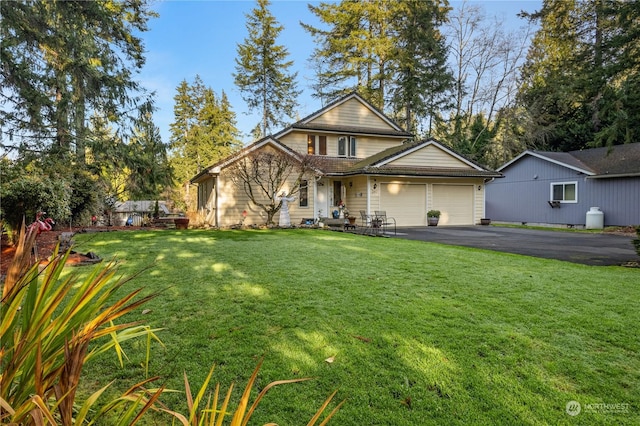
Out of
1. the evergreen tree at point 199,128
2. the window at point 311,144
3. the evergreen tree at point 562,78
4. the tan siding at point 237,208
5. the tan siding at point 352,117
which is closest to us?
the tan siding at point 237,208

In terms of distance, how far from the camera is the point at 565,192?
19625mm

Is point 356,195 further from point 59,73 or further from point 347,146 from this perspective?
point 59,73

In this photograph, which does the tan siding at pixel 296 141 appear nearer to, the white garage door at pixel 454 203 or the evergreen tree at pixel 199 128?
the white garage door at pixel 454 203

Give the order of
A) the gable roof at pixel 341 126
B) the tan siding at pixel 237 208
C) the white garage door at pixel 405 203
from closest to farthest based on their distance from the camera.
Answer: the tan siding at pixel 237 208 < the white garage door at pixel 405 203 < the gable roof at pixel 341 126

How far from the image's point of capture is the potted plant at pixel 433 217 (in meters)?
18.1

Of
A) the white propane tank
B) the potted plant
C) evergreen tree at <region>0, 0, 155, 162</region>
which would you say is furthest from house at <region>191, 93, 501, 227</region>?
evergreen tree at <region>0, 0, 155, 162</region>

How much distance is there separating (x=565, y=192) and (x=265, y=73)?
27257 millimetres

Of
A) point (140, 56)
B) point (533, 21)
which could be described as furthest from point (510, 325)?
point (533, 21)

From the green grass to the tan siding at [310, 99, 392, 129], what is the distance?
16824 mm

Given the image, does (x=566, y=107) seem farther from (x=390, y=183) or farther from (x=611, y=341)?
(x=611, y=341)

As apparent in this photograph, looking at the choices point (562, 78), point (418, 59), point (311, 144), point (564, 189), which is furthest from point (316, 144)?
point (562, 78)

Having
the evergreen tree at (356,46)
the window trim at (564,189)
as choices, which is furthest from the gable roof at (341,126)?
the evergreen tree at (356,46)

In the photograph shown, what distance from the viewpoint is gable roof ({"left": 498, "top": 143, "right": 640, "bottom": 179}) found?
17078 mm

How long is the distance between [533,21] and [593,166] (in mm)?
17311
